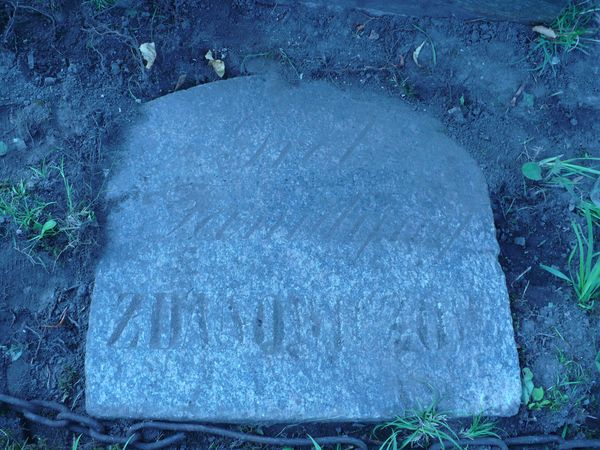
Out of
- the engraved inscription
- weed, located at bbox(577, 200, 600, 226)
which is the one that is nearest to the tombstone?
the engraved inscription

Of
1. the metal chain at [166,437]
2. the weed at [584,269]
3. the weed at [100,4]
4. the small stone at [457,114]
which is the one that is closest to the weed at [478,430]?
the metal chain at [166,437]

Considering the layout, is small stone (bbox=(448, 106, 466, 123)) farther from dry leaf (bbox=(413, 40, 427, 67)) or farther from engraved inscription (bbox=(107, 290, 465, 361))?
engraved inscription (bbox=(107, 290, 465, 361))

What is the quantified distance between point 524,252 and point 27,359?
1.63m

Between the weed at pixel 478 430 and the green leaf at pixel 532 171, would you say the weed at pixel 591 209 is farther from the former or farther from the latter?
the weed at pixel 478 430

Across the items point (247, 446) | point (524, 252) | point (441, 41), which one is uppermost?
point (441, 41)

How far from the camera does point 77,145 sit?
1990 millimetres

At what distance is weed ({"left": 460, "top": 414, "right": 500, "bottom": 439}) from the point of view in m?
1.73

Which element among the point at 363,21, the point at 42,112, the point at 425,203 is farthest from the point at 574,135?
the point at 42,112

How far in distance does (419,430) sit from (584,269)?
0.78 metres

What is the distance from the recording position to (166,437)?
1.72 metres

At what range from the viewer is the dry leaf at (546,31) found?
221 centimetres

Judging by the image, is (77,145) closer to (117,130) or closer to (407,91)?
(117,130)

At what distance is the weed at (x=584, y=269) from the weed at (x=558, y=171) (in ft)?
0.44

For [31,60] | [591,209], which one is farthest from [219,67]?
[591,209]
